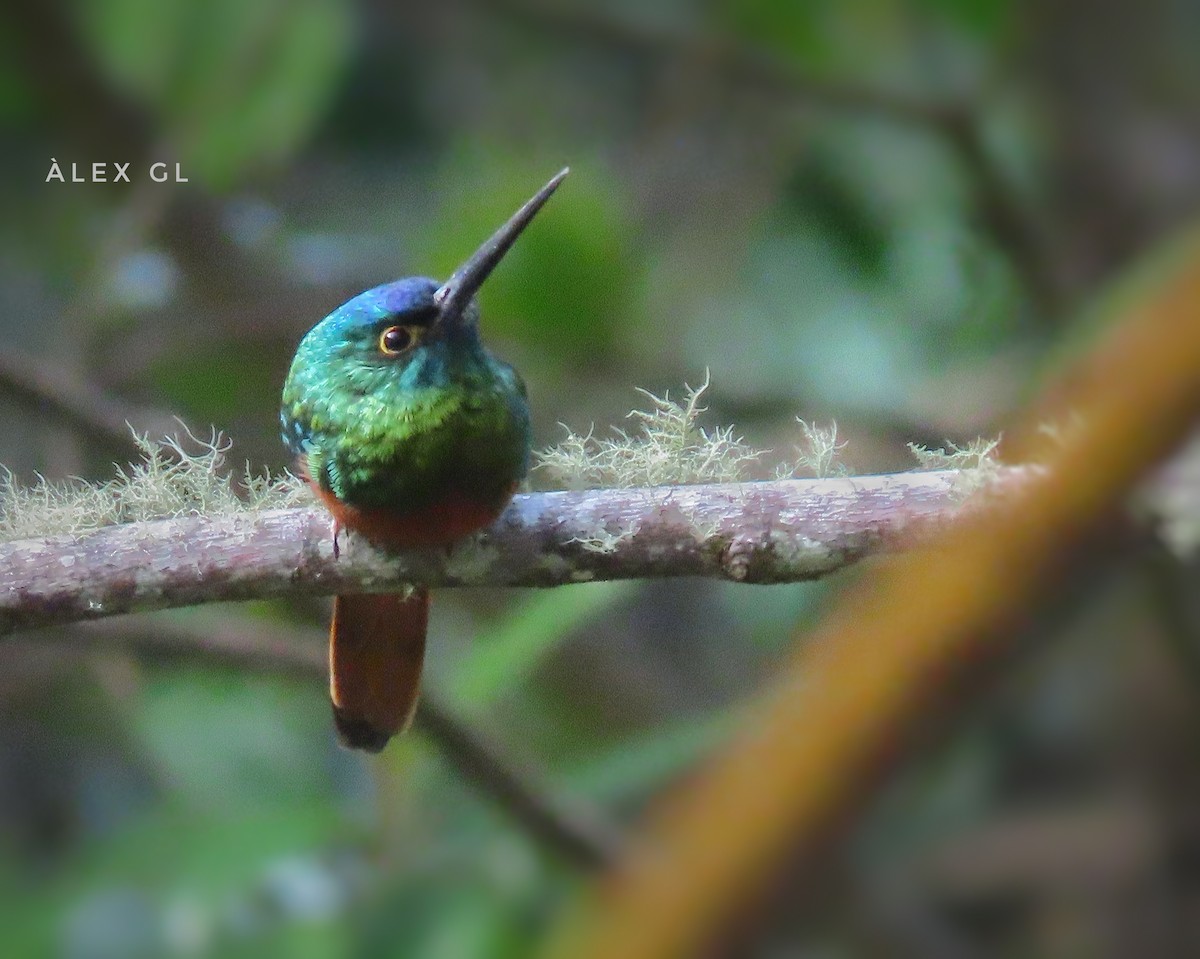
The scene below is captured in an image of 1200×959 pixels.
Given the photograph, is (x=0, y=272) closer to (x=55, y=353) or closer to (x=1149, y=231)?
(x=55, y=353)

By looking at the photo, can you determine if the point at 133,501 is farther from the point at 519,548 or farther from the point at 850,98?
the point at 850,98

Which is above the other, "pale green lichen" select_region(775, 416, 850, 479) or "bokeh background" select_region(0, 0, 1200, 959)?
"pale green lichen" select_region(775, 416, 850, 479)

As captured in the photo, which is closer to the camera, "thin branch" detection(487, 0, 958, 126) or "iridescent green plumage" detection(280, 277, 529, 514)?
"iridescent green plumage" detection(280, 277, 529, 514)

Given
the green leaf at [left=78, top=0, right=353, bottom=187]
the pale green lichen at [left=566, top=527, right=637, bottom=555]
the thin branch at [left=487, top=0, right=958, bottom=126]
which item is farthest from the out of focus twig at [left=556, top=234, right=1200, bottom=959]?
the green leaf at [left=78, top=0, right=353, bottom=187]

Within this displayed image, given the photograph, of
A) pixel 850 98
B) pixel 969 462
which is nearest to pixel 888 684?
pixel 969 462

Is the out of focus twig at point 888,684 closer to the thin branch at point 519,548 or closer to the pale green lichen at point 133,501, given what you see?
the thin branch at point 519,548

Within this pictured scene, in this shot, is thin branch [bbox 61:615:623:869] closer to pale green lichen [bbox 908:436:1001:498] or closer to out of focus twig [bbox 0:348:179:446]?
out of focus twig [bbox 0:348:179:446]
